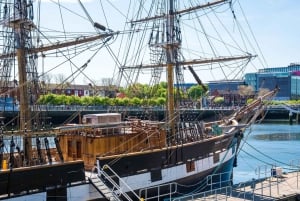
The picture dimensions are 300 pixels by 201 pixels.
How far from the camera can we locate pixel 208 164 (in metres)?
23.2

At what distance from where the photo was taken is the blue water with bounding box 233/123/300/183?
2952cm

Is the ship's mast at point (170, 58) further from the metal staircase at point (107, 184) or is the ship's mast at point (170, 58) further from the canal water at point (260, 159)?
the metal staircase at point (107, 184)

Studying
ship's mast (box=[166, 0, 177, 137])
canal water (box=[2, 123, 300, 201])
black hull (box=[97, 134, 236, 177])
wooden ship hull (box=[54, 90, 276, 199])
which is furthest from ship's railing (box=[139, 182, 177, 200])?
ship's mast (box=[166, 0, 177, 137])

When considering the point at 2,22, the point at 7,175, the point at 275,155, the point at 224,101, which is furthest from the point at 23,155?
the point at 224,101

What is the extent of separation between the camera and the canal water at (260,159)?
1592cm

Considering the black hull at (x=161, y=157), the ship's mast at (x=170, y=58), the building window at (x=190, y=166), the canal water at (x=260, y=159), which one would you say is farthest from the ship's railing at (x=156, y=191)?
the ship's mast at (x=170, y=58)

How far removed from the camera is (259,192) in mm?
18578

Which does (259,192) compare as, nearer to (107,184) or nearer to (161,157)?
(161,157)

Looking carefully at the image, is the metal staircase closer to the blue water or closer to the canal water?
the canal water

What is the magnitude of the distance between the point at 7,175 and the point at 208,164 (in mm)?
12096

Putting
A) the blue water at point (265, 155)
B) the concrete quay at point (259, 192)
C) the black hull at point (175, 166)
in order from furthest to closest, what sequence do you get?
the blue water at point (265, 155)
the black hull at point (175, 166)
the concrete quay at point (259, 192)

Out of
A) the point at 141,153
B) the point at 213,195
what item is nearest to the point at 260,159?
the point at 213,195

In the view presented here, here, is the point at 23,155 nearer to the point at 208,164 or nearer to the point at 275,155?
the point at 208,164

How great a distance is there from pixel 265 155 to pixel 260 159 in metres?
9.28
